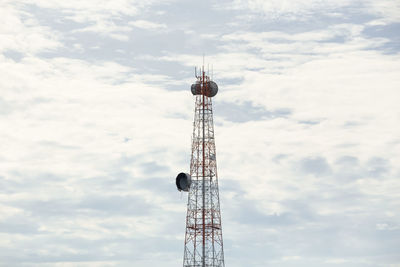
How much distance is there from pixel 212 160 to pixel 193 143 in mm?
5390

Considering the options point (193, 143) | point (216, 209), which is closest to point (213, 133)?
point (193, 143)

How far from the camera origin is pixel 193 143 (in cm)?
16888

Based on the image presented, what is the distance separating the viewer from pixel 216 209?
166 m

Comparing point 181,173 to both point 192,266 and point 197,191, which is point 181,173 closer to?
point 197,191

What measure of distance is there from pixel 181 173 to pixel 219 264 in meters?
20.4

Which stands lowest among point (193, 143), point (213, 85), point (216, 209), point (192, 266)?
point (192, 266)

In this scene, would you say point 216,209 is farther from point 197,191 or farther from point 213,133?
point 213,133

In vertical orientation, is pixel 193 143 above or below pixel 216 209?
above

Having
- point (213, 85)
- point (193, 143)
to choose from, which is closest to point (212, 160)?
point (193, 143)

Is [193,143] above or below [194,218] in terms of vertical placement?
above

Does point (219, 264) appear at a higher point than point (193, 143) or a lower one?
lower

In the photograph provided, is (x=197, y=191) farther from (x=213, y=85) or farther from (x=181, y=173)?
(x=213, y=85)

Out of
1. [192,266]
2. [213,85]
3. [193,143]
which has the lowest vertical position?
[192,266]

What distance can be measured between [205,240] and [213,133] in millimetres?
22675
